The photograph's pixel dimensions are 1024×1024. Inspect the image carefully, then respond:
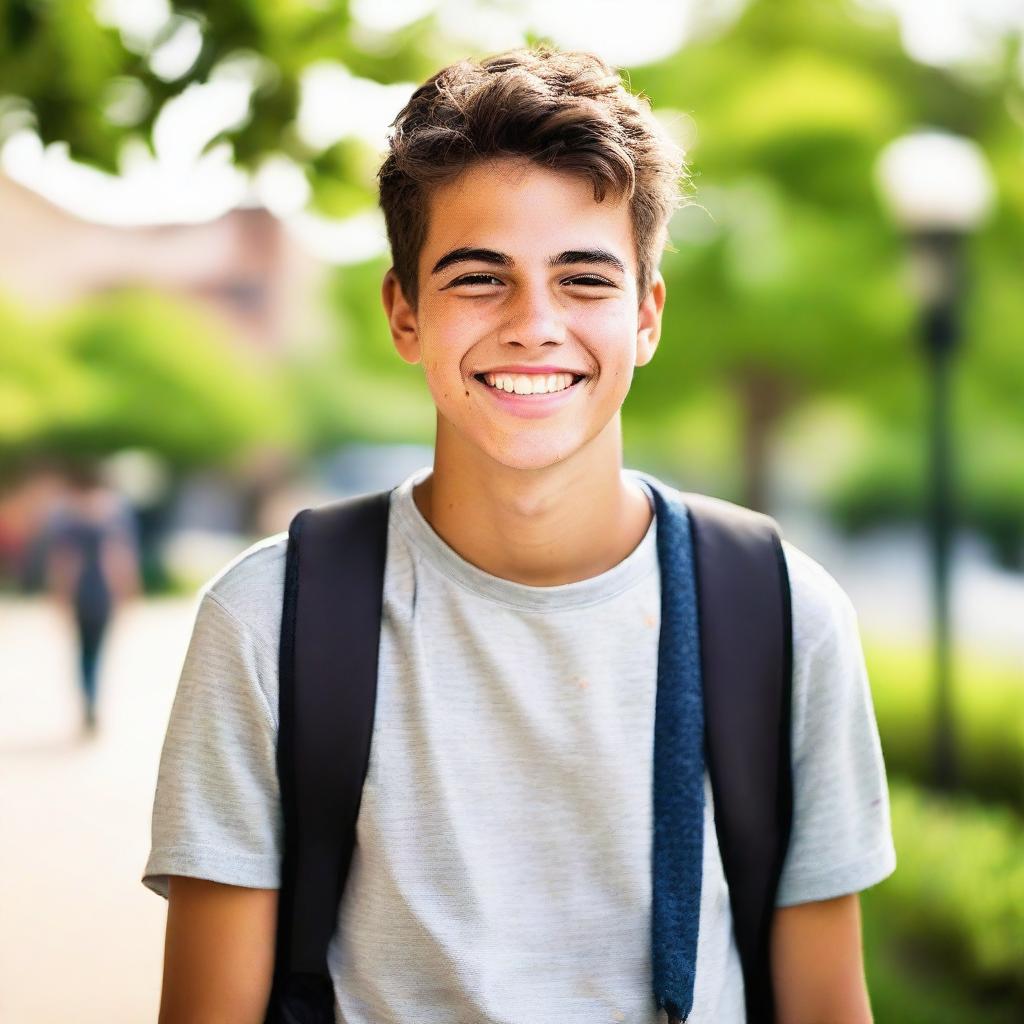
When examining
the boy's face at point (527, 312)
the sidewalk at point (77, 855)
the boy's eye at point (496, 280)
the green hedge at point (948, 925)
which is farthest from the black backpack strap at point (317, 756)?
the green hedge at point (948, 925)

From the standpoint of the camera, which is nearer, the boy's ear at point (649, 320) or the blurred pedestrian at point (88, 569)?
the boy's ear at point (649, 320)

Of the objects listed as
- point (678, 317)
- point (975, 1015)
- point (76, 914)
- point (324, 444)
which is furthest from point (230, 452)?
point (975, 1015)

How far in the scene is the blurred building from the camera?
20891 millimetres

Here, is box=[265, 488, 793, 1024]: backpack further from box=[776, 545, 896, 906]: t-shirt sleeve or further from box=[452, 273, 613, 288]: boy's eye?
box=[452, 273, 613, 288]: boy's eye

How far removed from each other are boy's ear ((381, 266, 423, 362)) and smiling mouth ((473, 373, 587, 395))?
0.18m

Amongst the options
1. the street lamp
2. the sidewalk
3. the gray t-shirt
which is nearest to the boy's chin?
the gray t-shirt

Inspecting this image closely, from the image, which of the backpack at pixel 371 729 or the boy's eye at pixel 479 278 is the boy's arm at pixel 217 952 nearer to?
the backpack at pixel 371 729

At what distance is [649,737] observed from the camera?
75.9 inches

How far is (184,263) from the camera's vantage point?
23391 millimetres

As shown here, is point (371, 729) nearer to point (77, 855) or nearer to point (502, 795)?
point (502, 795)

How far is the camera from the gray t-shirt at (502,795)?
6.07 ft

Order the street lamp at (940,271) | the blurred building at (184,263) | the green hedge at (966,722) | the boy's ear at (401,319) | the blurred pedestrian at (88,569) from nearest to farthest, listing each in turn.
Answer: the boy's ear at (401,319)
the street lamp at (940,271)
the green hedge at (966,722)
the blurred pedestrian at (88,569)
the blurred building at (184,263)

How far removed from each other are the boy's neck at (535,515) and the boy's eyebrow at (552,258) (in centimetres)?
26

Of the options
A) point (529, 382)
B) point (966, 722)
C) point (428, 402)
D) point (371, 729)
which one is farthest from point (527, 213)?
point (428, 402)
